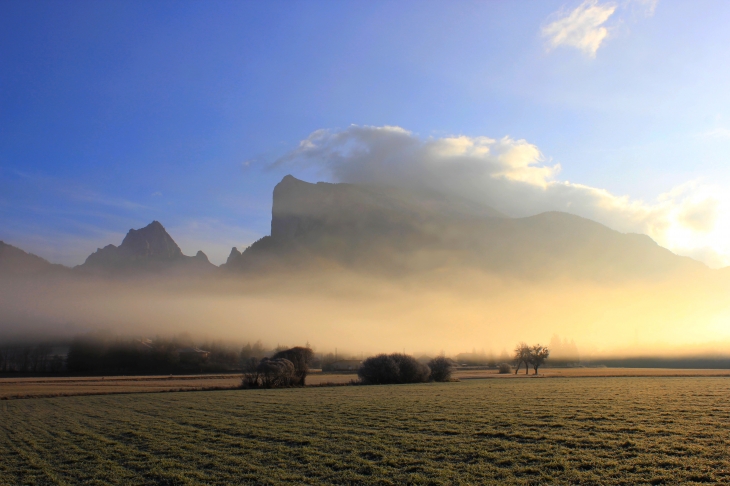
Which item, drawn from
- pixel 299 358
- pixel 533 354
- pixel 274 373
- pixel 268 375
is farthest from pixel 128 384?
pixel 533 354

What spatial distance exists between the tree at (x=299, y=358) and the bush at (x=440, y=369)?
2559 cm

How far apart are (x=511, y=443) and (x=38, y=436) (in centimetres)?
2664

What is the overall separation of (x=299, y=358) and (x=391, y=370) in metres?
18.1

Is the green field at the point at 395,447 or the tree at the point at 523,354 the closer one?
the green field at the point at 395,447

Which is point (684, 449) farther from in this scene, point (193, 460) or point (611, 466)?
point (193, 460)

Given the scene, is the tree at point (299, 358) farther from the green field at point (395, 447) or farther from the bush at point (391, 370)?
the green field at point (395, 447)

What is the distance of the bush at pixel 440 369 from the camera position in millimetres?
92750

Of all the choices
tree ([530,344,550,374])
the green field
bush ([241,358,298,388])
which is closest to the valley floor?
bush ([241,358,298,388])

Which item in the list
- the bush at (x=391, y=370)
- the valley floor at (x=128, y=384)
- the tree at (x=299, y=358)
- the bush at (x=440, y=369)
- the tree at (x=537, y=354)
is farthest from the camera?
the tree at (x=537, y=354)

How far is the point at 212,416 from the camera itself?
105ft

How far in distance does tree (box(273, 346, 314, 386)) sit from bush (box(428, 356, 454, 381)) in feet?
83.9

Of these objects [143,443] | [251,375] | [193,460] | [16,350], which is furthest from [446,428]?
[16,350]

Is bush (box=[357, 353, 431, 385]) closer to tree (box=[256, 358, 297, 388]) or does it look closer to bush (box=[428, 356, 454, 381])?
bush (box=[428, 356, 454, 381])

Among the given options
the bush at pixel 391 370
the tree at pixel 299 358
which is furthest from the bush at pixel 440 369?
the tree at pixel 299 358
